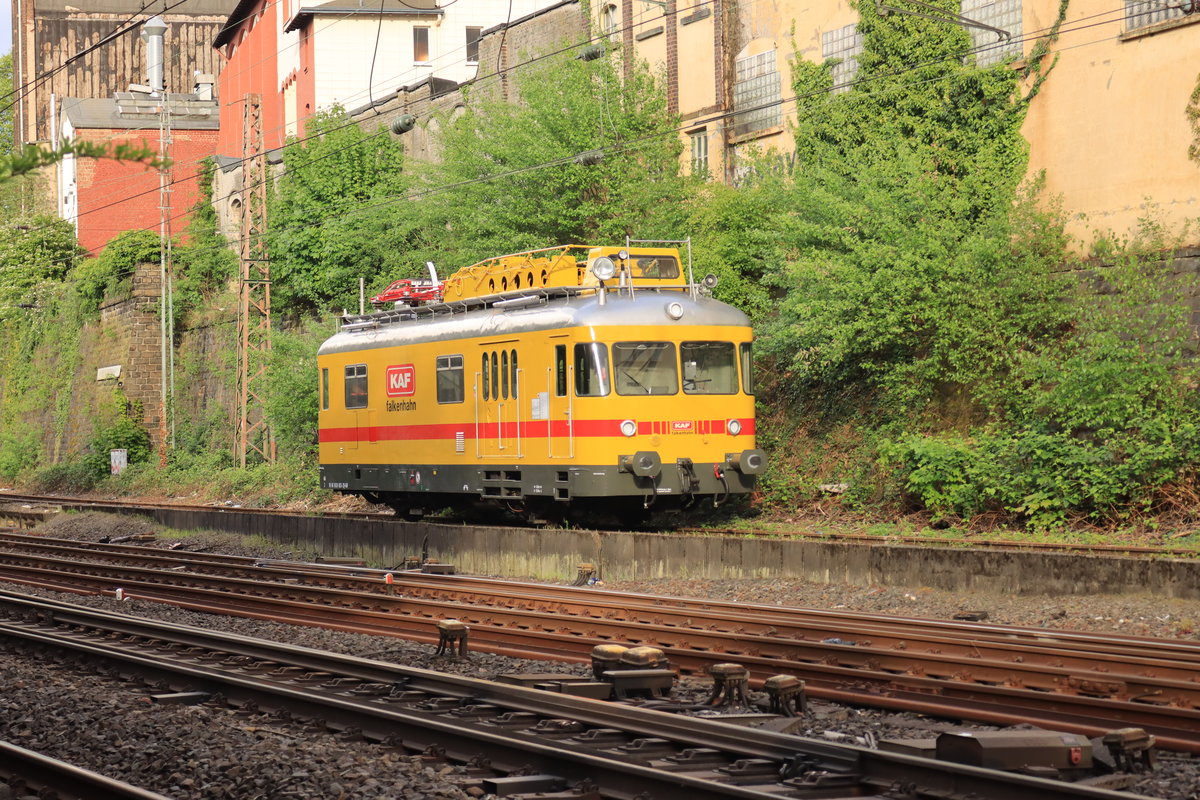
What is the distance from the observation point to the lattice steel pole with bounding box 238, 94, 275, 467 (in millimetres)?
37438

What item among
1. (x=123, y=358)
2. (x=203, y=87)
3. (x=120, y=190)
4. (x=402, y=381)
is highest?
(x=203, y=87)

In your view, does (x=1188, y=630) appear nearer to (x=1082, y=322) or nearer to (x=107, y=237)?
(x=1082, y=322)

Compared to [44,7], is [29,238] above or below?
below

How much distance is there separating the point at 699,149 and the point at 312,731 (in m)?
23.9

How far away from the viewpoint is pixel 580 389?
19969mm

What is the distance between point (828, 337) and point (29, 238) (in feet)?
169

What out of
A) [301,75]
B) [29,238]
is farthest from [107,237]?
[301,75]

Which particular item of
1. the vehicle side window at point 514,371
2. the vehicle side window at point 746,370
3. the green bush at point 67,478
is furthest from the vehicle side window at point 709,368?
the green bush at point 67,478

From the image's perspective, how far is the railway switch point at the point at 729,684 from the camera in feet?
32.2

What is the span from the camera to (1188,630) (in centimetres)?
1234

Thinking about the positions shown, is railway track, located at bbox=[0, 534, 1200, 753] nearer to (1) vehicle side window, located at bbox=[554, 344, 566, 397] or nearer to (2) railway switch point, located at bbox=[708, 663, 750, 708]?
(2) railway switch point, located at bbox=[708, 663, 750, 708]

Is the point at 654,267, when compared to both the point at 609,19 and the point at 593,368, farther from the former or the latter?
the point at 609,19

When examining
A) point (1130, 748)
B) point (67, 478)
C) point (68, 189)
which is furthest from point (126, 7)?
point (1130, 748)

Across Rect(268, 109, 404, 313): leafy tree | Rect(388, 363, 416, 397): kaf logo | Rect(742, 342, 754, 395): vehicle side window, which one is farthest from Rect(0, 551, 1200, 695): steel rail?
Rect(268, 109, 404, 313): leafy tree
